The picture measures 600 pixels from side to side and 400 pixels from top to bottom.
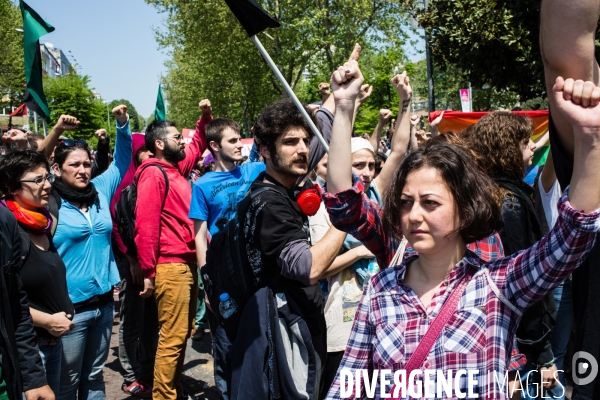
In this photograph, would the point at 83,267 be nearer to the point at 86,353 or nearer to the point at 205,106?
the point at 86,353

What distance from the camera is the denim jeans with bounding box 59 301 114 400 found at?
362 cm

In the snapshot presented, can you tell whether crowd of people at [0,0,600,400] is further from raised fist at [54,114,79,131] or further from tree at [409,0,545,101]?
tree at [409,0,545,101]

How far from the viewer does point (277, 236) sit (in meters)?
2.56

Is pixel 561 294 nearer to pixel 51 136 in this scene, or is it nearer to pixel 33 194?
pixel 33 194

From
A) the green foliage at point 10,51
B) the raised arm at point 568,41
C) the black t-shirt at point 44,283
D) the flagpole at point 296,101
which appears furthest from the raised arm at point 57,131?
the green foliage at point 10,51

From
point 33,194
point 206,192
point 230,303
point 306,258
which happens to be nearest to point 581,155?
point 306,258

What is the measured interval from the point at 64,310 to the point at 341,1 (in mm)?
23366

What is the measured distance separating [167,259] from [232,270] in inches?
78.3

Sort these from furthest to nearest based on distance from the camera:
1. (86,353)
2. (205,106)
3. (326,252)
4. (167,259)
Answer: (205,106)
(167,259)
(86,353)
(326,252)

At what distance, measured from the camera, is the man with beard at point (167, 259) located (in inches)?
175

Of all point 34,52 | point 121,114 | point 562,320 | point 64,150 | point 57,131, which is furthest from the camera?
point 121,114

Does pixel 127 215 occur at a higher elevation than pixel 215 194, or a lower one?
lower

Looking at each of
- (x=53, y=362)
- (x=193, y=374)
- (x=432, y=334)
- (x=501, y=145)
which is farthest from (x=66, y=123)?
(x=432, y=334)

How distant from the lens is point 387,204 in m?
1.93
